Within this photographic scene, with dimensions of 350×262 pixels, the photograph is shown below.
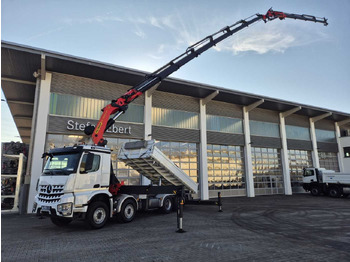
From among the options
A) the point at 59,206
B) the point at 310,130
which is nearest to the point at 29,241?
the point at 59,206

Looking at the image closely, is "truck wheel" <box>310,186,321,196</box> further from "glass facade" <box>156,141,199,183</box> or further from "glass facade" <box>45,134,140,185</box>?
"glass facade" <box>45,134,140,185</box>

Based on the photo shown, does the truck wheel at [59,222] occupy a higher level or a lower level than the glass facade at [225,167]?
lower

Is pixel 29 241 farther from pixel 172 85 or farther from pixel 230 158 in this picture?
pixel 230 158

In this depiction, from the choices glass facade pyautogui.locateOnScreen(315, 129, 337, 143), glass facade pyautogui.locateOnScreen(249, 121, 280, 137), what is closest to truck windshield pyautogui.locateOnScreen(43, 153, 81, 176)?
glass facade pyautogui.locateOnScreen(249, 121, 280, 137)

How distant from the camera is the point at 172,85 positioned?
18297 millimetres

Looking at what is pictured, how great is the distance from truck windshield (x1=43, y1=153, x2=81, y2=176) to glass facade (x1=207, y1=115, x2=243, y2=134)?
550 inches

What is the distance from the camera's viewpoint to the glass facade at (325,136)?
28.4 metres

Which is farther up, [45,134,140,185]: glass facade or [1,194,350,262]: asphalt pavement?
[45,134,140,185]: glass facade

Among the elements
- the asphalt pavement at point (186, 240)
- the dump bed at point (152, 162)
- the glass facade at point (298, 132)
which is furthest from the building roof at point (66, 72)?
the asphalt pavement at point (186, 240)

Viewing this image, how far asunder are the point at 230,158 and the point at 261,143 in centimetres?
406

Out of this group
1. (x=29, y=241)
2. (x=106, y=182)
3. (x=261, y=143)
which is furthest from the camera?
(x=261, y=143)

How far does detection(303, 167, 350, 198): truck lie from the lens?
2005 cm

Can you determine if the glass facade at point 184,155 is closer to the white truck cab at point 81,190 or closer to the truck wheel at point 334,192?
the white truck cab at point 81,190

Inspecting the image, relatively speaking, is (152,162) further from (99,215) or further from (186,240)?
(186,240)
